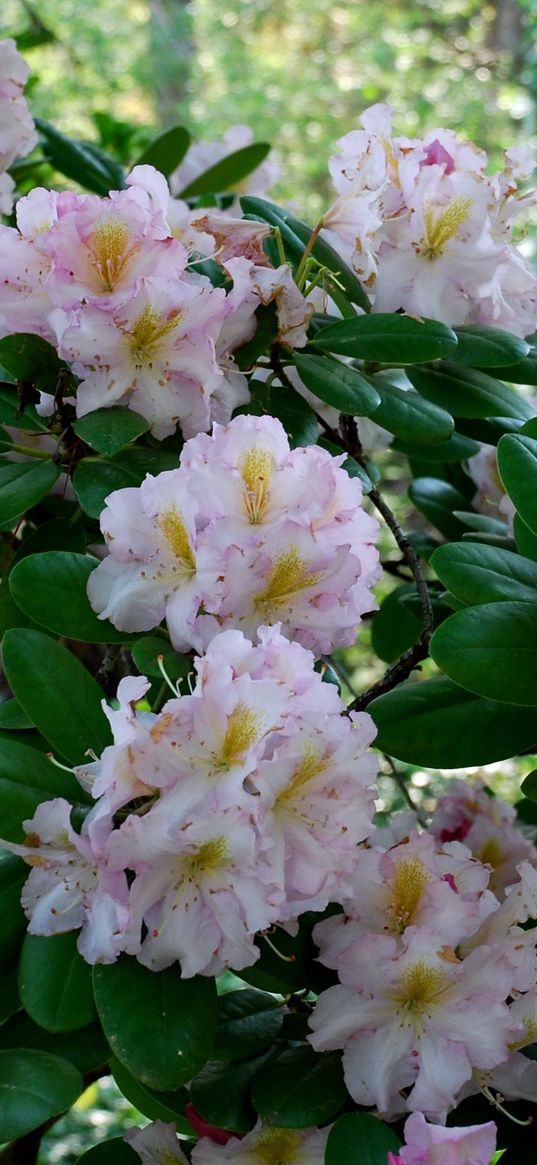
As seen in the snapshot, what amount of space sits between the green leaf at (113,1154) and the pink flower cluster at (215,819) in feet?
0.78

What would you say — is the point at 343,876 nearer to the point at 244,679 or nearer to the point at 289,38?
the point at 244,679

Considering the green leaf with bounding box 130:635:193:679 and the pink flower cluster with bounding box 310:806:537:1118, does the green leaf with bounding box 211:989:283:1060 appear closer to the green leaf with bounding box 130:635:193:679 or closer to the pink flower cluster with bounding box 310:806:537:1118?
the pink flower cluster with bounding box 310:806:537:1118

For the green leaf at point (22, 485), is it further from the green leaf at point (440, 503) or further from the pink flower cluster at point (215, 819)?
the green leaf at point (440, 503)

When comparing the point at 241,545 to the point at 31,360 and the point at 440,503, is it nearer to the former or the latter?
the point at 31,360

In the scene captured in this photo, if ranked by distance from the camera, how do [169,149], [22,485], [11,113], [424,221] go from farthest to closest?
[169,149] → [11,113] → [424,221] → [22,485]

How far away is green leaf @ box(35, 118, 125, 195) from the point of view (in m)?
1.52

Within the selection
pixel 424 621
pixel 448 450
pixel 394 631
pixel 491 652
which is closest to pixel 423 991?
pixel 491 652

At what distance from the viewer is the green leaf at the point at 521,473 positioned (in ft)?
2.61

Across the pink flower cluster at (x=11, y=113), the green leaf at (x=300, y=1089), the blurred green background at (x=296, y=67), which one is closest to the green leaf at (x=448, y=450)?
the pink flower cluster at (x=11, y=113)

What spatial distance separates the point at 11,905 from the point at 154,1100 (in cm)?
15

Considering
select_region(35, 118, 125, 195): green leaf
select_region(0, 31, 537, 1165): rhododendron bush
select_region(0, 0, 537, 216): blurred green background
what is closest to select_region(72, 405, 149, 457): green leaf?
select_region(0, 31, 537, 1165): rhododendron bush

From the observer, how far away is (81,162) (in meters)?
1.52

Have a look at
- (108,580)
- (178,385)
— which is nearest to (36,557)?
(108,580)

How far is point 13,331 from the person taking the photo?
869mm
